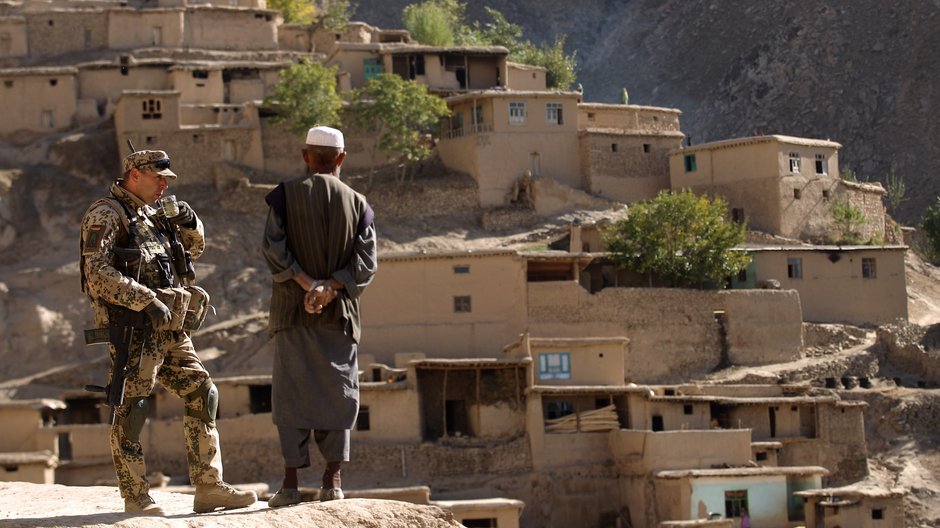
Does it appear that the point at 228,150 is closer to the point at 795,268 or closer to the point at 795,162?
the point at 795,162

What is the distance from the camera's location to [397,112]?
127 feet

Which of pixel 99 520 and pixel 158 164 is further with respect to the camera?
pixel 158 164

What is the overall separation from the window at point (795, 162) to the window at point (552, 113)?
220 inches

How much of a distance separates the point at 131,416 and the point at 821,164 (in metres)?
32.9

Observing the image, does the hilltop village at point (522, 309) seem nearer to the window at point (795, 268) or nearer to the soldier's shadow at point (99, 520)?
the window at point (795, 268)

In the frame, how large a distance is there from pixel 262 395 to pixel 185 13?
55.8ft

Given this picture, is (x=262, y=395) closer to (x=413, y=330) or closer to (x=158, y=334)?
(x=413, y=330)

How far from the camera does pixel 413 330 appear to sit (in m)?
31.6

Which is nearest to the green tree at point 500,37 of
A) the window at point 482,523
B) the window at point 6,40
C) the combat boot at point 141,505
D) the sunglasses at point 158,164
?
the window at point 6,40

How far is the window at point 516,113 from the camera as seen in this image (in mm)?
39531

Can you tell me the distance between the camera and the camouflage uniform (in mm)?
8172

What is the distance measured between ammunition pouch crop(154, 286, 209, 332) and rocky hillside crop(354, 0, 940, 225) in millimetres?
46275

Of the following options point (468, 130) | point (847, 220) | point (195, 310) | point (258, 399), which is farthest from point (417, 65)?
point (195, 310)

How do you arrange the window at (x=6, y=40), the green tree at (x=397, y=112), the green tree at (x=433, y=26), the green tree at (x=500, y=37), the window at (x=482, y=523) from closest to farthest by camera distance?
the window at (x=482, y=523)
the green tree at (x=397, y=112)
the window at (x=6, y=40)
the green tree at (x=433, y=26)
the green tree at (x=500, y=37)
